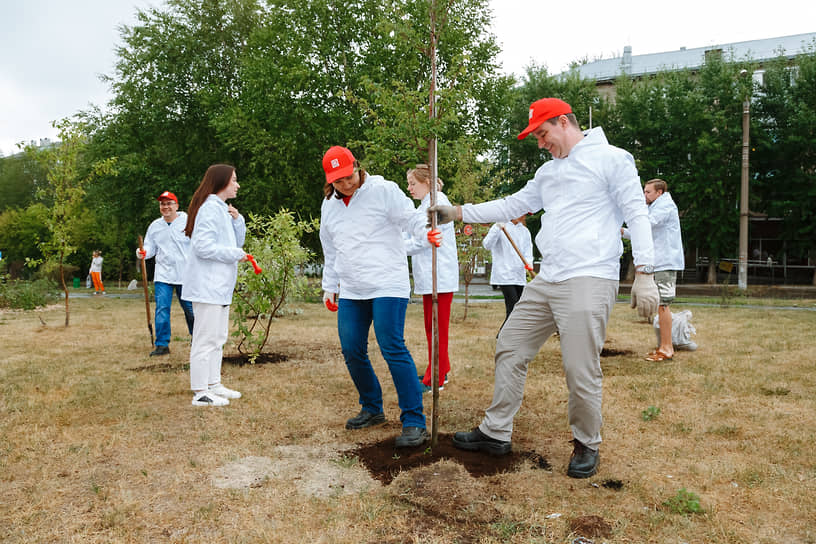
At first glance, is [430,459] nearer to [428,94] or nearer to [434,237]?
[434,237]

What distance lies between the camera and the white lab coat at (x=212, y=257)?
504cm

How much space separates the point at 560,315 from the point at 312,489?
1.74 meters

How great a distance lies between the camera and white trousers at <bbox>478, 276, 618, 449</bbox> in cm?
339

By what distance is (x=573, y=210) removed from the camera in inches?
136

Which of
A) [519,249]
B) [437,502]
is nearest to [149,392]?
[437,502]

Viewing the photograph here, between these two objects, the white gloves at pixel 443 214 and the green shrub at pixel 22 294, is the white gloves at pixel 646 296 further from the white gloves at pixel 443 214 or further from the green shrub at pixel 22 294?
the green shrub at pixel 22 294

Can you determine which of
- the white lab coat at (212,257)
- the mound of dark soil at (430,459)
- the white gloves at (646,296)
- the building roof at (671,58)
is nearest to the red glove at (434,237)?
the white gloves at (646,296)

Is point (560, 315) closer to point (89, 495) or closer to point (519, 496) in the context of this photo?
point (519, 496)

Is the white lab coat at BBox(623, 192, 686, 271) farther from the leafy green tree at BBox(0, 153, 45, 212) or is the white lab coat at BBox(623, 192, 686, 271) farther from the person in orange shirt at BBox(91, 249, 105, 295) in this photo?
the leafy green tree at BBox(0, 153, 45, 212)

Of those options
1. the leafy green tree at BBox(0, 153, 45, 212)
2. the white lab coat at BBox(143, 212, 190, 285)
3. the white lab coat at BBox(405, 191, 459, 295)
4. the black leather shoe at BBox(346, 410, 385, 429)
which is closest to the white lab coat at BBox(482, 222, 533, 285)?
the white lab coat at BBox(405, 191, 459, 295)

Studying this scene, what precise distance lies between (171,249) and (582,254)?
5.78m

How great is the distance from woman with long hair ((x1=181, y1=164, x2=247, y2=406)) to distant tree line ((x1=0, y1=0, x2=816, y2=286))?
921 centimetres

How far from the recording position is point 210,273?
515 cm

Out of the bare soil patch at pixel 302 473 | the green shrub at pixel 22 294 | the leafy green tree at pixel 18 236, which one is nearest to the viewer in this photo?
the bare soil patch at pixel 302 473
